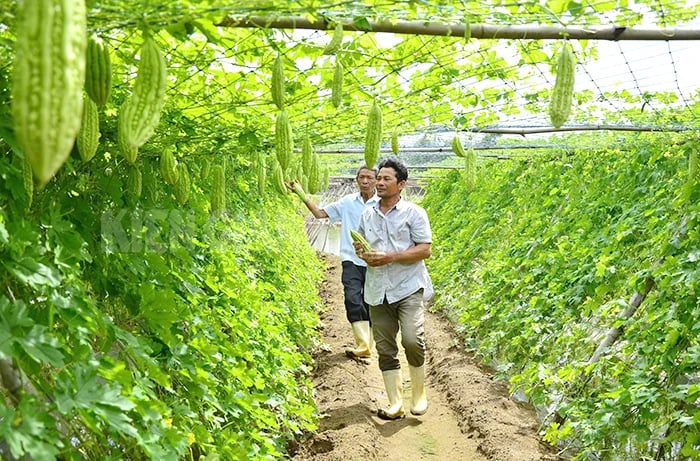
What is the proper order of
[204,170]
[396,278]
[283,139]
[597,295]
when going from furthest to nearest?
[597,295] < [396,278] < [204,170] < [283,139]

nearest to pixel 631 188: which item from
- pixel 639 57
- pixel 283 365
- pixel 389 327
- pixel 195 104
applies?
pixel 639 57

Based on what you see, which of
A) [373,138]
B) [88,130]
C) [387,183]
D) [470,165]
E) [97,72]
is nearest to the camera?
[97,72]

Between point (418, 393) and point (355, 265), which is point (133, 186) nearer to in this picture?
point (418, 393)

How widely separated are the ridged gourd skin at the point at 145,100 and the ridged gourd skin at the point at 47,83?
0.56 m

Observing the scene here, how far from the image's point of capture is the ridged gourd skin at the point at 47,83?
118 cm

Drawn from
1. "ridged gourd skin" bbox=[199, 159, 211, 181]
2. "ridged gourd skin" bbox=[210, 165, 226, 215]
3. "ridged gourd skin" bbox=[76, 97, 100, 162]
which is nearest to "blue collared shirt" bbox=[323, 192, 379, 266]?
"ridged gourd skin" bbox=[199, 159, 211, 181]

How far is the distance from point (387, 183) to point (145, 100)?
3.73 metres

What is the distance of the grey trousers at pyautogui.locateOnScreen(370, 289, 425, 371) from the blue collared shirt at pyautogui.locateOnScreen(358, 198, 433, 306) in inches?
3.3

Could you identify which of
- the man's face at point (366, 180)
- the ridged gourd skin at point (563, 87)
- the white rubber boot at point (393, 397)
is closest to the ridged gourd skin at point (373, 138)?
the ridged gourd skin at point (563, 87)

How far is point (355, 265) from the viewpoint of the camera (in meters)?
7.08

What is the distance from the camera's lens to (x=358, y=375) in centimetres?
662

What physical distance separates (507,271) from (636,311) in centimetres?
322

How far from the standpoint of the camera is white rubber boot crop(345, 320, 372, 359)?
7078 mm

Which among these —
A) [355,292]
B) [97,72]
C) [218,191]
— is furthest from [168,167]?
[355,292]
